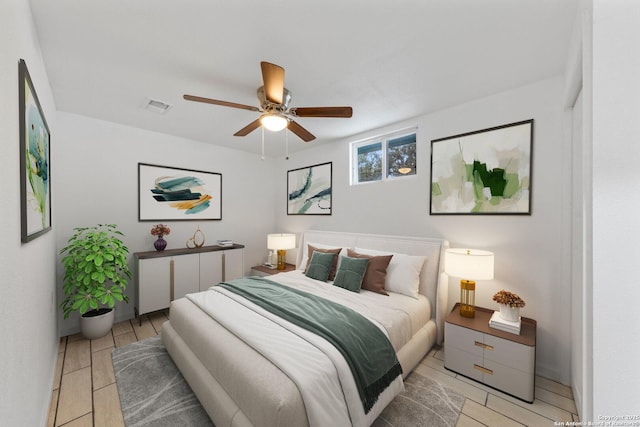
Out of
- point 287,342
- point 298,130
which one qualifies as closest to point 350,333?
point 287,342

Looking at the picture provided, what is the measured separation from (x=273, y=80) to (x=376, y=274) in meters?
2.08

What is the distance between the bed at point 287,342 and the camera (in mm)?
1263

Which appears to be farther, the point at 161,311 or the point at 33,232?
the point at 161,311

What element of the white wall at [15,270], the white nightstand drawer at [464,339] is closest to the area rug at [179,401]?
the white nightstand drawer at [464,339]

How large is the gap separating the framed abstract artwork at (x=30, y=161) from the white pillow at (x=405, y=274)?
108 inches

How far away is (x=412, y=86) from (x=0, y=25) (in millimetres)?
2510

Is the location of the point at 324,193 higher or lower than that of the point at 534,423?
higher

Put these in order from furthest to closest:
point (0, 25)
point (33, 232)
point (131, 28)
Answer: point (131, 28) < point (33, 232) < point (0, 25)

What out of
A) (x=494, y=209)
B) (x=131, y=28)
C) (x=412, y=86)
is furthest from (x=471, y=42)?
(x=131, y=28)

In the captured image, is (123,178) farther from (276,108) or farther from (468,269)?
(468,269)

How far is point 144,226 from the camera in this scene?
343 cm

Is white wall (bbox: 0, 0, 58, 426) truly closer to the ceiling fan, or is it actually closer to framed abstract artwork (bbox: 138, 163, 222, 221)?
the ceiling fan

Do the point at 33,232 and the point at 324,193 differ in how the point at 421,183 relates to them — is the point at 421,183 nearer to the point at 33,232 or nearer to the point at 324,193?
the point at 324,193

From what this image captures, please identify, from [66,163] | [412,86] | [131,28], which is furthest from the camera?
[66,163]
